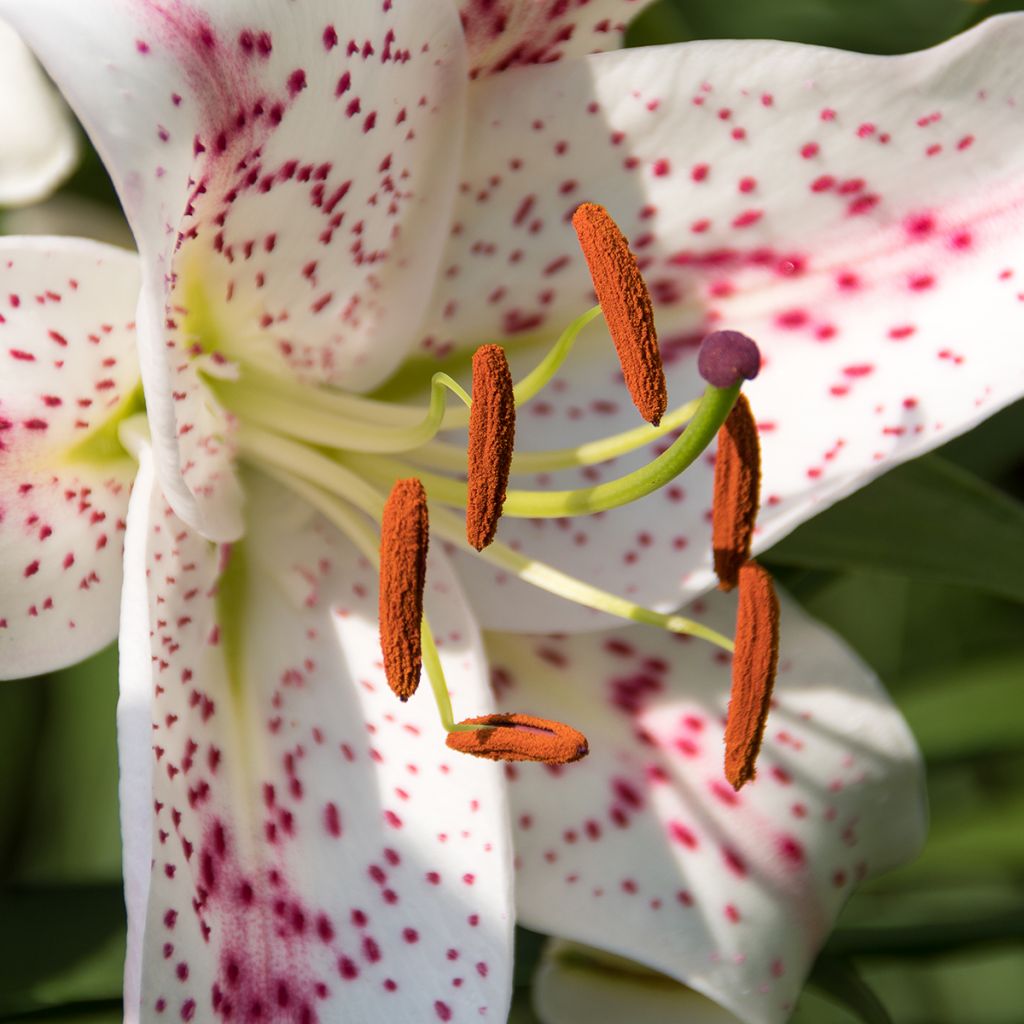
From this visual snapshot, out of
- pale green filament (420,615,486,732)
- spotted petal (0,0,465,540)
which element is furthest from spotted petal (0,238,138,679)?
pale green filament (420,615,486,732)

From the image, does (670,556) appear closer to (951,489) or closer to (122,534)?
(951,489)

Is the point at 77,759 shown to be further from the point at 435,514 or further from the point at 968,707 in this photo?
the point at 968,707

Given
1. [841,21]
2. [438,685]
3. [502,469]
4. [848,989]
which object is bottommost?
[848,989]

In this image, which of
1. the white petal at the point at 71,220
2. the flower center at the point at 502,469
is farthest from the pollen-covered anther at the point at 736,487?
the white petal at the point at 71,220

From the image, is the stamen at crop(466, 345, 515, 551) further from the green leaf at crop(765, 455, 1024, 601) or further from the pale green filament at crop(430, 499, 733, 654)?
the green leaf at crop(765, 455, 1024, 601)

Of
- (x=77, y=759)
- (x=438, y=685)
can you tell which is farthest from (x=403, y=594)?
(x=77, y=759)
